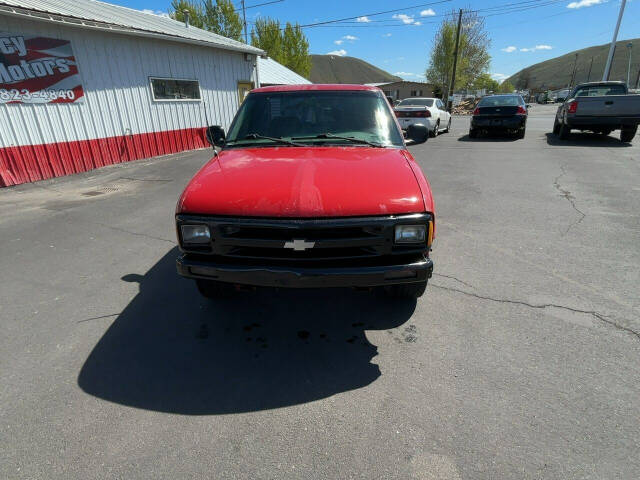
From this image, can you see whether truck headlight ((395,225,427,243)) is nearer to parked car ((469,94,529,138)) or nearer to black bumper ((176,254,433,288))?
black bumper ((176,254,433,288))

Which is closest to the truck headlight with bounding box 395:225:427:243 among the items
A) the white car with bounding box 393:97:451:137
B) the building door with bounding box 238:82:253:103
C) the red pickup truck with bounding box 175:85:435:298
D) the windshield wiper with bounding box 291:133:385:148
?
the red pickup truck with bounding box 175:85:435:298

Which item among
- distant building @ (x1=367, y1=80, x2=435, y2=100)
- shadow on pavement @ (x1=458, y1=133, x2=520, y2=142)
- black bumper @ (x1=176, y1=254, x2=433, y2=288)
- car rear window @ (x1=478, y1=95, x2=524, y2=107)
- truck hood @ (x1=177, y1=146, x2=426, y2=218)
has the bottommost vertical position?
shadow on pavement @ (x1=458, y1=133, x2=520, y2=142)

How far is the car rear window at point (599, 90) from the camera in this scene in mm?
11984

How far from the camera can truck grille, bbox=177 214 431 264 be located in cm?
227

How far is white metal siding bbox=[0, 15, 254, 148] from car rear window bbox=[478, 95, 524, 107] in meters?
10.2

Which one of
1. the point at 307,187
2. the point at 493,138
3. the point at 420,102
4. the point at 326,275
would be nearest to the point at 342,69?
the point at 420,102

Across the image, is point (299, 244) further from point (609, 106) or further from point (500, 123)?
point (500, 123)

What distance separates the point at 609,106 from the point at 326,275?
42.6ft

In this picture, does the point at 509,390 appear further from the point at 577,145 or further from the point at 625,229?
the point at 577,145

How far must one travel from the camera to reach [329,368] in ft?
8.13

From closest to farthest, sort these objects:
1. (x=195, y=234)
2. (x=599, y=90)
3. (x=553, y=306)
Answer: (x=195, y=234) → (x=553, y=306) → (x=599, y=90)

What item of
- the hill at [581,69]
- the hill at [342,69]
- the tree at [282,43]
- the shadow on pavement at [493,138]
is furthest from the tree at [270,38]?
the hill at [342,69]

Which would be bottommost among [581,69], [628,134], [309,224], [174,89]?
[628,134]

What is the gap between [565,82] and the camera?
14088cm
